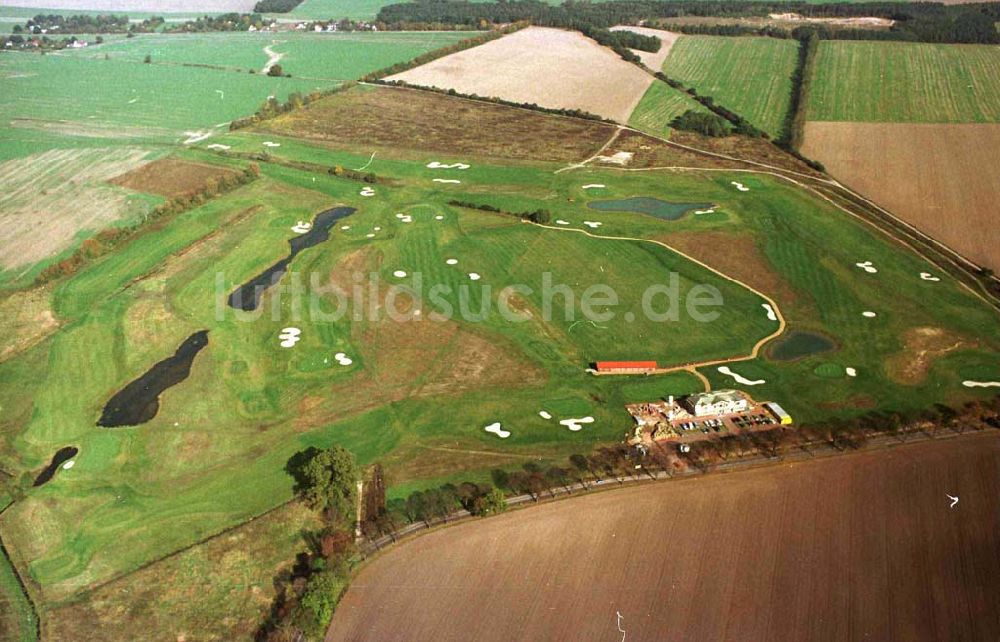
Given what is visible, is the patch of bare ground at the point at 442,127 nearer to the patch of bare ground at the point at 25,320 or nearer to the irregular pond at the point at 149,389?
the patch of bare ground at the point at 25,320

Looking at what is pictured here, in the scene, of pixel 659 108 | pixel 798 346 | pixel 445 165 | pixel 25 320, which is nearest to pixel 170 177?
pixel 445 165

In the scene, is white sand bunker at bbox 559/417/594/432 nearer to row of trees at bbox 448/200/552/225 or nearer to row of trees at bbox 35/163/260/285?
row of trees at bbox 448/200/552/225

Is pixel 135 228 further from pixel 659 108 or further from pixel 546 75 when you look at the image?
pixel 546 75

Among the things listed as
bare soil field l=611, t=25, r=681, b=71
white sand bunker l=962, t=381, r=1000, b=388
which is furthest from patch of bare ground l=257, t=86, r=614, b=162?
white sand bunker l=962, t=381, r=1000, b=388

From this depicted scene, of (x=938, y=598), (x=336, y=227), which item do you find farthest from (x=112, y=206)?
(x=938, y=598)

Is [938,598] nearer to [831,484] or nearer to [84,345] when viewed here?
[831,484]
